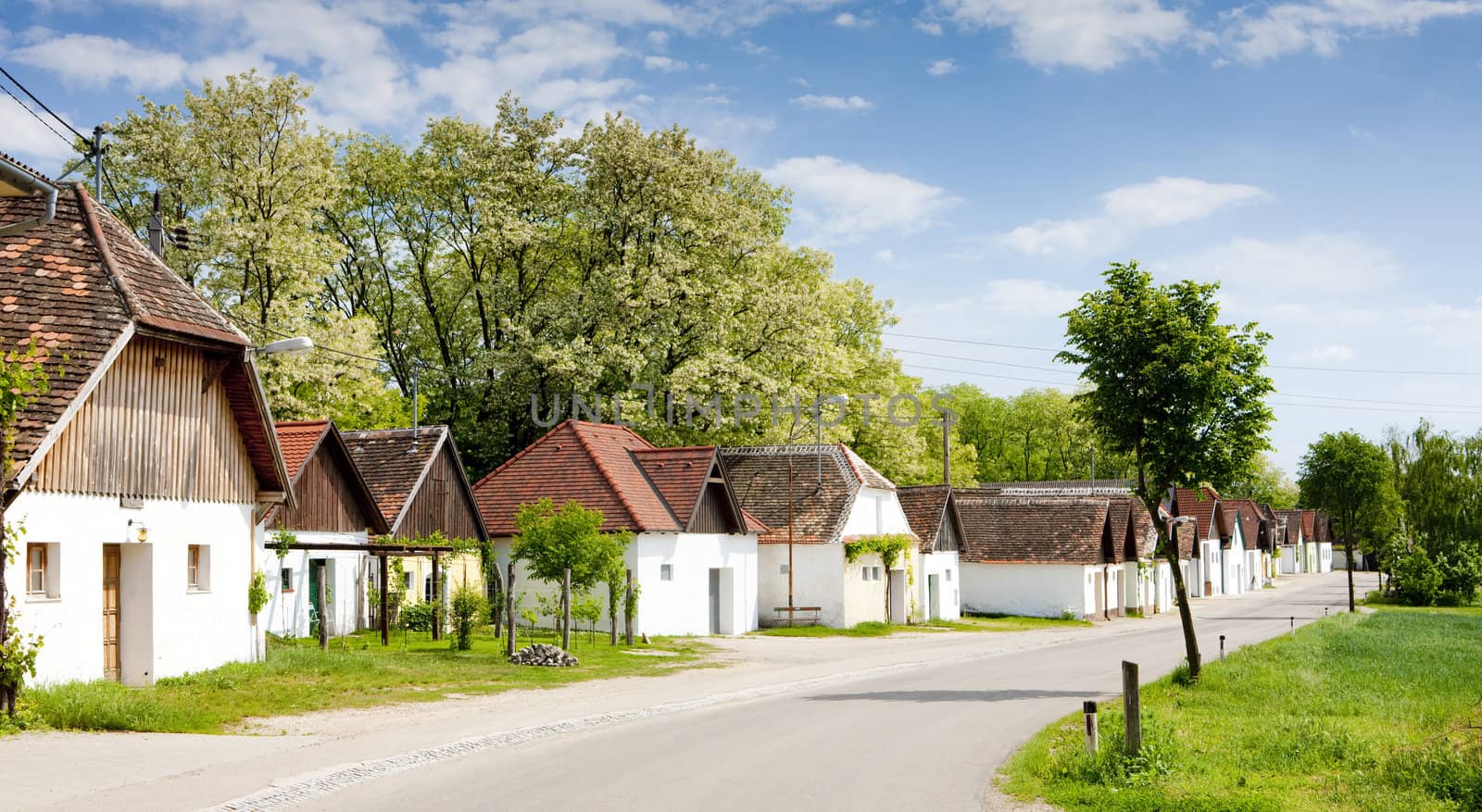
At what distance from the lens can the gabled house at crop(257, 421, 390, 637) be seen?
3253 centimetres

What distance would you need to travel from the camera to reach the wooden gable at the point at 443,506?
37.2 metres

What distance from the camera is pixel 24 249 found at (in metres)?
20.5

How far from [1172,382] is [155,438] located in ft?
59.6

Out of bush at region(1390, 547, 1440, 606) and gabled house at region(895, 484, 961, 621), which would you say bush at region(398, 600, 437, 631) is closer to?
gabled house at region(895, 484, 961, 621)

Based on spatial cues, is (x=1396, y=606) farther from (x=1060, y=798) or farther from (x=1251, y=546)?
(x=1060, y=798)

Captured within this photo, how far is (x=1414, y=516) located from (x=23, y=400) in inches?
2575

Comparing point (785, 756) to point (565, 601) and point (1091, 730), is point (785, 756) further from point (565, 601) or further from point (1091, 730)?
point (565, 601)

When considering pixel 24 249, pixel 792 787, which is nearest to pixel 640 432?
pixel 24 249

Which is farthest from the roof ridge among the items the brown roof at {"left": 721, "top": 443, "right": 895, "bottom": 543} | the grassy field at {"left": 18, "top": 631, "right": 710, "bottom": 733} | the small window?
the small window

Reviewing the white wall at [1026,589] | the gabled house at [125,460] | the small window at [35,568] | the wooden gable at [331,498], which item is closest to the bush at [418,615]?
the wooden gable at [331,498]

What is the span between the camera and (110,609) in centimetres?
2095

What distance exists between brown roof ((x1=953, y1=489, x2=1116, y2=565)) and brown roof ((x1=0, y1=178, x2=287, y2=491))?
1609 inches

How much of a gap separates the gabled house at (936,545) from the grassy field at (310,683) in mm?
21076

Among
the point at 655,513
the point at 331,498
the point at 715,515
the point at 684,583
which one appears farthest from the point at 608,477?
the point at 331,498
